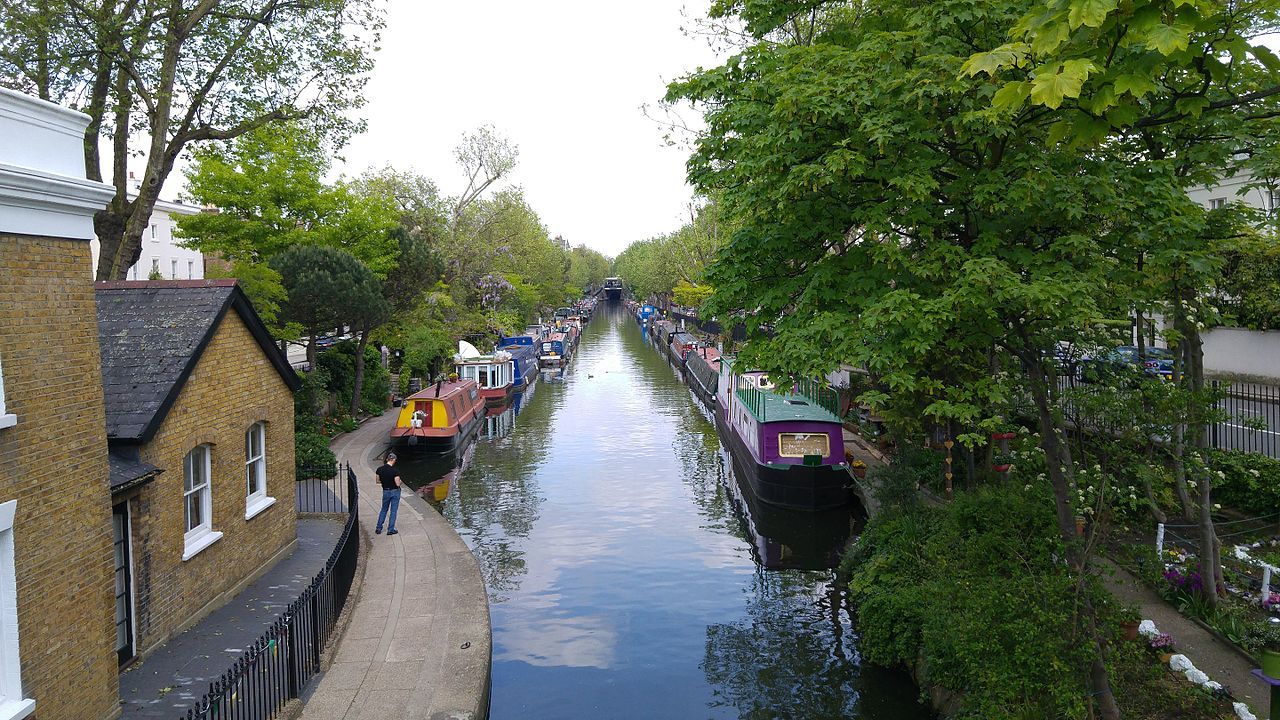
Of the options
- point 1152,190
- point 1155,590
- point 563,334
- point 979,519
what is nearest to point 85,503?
point 979,519

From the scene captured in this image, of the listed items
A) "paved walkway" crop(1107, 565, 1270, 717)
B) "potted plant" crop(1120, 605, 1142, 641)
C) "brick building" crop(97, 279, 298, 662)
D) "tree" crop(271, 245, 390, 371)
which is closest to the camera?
"potted plant" crop(1120, 605, 1142, 641)

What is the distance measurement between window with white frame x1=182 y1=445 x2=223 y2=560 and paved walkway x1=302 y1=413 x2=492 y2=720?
2.37m

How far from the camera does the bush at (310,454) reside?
2116 cm

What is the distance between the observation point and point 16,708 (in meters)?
7.05

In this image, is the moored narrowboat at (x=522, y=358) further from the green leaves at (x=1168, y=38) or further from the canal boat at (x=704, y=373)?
the green leaves at (x=1168, y=38)

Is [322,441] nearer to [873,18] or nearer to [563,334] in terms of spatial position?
[873,18]

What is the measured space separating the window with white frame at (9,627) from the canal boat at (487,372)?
3332 centimetres

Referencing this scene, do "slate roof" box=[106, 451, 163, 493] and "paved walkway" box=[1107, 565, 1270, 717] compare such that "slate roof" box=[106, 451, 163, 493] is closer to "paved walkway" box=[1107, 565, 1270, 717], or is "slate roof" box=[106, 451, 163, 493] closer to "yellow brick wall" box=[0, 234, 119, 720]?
"yellow brick wall" box=[0, 234, 119, 720]

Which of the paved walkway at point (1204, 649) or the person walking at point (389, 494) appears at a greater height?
the person walking at point (389, 494)

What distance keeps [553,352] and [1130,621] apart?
55.4 metres

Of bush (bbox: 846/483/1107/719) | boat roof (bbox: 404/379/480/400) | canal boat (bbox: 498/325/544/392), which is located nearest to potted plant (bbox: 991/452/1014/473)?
bush (bbox: 846/483/1107/719)

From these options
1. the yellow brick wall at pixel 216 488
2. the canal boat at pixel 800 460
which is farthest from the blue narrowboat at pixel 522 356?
the yellow brick wall at pixel 216 488

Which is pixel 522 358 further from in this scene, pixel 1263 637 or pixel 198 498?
pixel 1263 637

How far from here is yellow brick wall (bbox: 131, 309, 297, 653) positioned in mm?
10383
